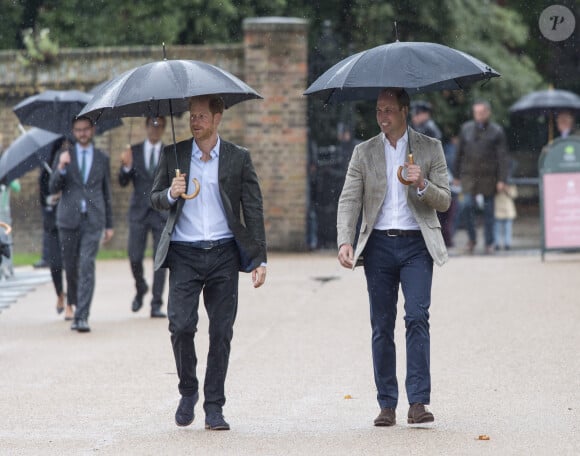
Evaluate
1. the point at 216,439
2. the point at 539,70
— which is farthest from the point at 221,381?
the point at 539,70

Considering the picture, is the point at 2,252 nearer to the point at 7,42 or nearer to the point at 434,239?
the point at 434,239

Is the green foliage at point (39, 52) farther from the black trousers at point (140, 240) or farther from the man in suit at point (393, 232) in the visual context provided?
the man in suit at point (393, 232)

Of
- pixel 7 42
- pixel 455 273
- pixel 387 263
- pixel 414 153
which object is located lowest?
pixel 455 273

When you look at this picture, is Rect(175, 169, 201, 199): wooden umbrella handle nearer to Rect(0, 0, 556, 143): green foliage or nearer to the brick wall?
the brick wall

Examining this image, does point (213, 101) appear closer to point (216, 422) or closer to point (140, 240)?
point (216, 422)

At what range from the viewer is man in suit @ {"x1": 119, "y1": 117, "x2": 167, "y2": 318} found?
12.6m

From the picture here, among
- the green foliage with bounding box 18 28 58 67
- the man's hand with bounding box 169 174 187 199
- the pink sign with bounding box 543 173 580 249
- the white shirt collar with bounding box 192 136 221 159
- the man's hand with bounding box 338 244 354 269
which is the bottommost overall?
the pink sign with bounding box 543 173 580 249

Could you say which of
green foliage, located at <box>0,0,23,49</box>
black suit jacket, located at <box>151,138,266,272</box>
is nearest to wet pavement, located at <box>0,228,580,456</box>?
black suit jacket, located at <box>151,138,266,272</box>

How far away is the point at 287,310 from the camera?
12922 mm

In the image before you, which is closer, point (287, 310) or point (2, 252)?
point (2, 252)

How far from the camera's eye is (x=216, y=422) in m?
7.16

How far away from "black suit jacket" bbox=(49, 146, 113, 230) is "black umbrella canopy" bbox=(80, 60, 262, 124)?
4.59 metres

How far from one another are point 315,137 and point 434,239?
39.4ft

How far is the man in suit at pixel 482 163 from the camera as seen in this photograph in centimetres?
1828
